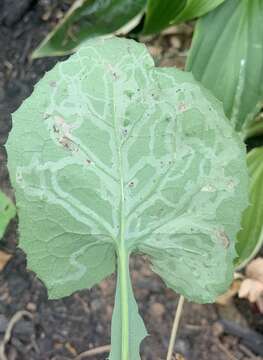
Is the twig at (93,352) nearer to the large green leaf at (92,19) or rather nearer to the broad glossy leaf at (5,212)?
the broad glossy leaf at (5,212)

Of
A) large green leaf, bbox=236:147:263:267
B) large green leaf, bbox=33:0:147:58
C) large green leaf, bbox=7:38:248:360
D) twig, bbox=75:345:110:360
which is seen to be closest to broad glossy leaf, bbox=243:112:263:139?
large green leaf, bbox=236:147:263:267

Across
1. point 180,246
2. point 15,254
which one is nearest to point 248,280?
A: point 15,254

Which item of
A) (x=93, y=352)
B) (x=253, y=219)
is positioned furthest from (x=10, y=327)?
(x=253, y=219)

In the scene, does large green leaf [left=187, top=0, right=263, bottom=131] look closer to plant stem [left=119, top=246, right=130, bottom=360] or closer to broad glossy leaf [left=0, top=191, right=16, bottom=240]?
broad glossy leaf [left=0, top=191, right=16, bottom=240]

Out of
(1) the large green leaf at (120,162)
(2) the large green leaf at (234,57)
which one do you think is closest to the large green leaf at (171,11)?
Result: (2) the large green leaf at (234,57)

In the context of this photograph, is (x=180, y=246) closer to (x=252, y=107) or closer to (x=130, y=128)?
(x=130, y=128)
